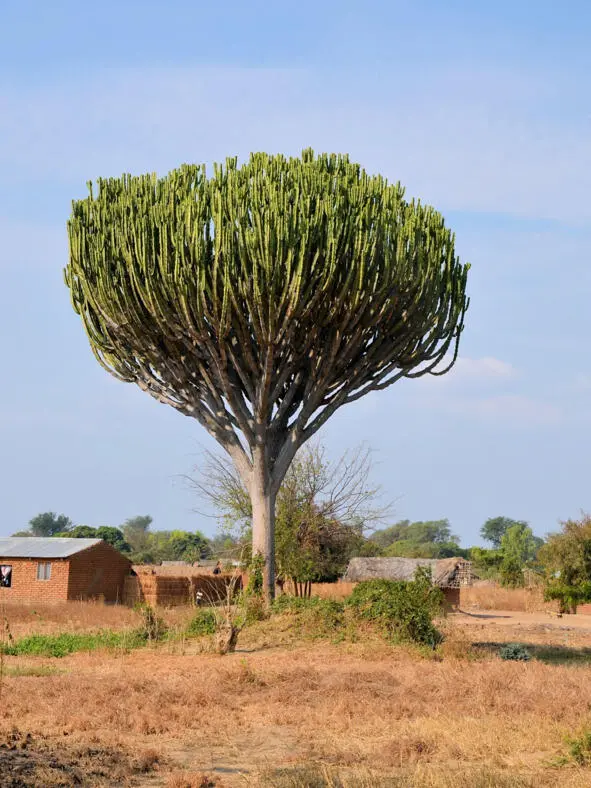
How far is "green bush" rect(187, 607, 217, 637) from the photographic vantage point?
17.2m

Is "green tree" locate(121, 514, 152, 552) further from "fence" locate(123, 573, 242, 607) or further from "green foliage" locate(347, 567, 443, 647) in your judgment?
"green foliage" locate(347, 567, 443, 647)

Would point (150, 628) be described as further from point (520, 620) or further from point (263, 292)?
point (520, 620)

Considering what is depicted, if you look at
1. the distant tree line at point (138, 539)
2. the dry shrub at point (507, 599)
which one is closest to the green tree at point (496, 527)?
the distant tree line at point (138, 539)

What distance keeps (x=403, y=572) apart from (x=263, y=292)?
20186mm

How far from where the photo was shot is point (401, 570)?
3394 centimetres

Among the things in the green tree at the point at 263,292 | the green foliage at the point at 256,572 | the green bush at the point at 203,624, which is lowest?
the green bush at the point at 203,624

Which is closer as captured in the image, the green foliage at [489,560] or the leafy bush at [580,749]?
the leafy bush at [580,749]

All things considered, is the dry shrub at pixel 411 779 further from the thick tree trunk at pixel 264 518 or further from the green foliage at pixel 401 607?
the thick tree trunk at pixel 264 518

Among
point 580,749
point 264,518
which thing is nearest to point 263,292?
point 264,518

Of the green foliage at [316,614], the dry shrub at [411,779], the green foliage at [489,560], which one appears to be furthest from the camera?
the green foliage at [489,560]

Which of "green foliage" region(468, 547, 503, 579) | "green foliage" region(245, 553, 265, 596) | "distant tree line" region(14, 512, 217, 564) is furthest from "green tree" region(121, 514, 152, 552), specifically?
"green foliage" region(245, 553, 265, 596)

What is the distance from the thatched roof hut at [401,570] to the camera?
32.9 m

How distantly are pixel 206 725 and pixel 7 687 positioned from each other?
294 cm

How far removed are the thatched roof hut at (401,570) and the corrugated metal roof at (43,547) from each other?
9981 millimetres
